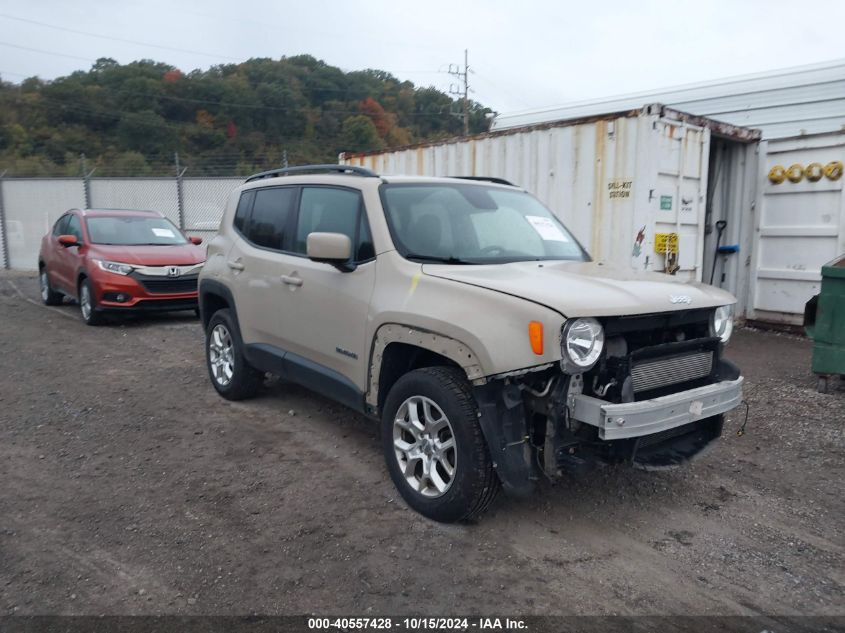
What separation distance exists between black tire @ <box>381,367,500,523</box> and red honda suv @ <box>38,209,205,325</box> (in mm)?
6659

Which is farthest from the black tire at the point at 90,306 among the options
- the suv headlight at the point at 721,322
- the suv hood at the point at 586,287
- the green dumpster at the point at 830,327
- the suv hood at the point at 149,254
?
the green dumpster at the point at 830,327

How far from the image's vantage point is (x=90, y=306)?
364 inches

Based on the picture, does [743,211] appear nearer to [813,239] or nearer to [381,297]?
[813,239]

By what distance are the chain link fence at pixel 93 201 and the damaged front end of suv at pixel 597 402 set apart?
12583mm

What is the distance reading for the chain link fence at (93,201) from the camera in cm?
1546

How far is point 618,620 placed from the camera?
2.78 m

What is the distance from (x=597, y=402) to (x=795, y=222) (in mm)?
6920

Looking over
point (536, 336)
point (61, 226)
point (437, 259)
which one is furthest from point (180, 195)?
point (536, 336)

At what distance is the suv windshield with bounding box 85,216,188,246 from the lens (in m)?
9.75

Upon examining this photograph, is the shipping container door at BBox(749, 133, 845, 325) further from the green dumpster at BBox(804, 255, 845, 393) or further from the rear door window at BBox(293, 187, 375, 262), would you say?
the rear door window at BBox(293, 187, 375, 262)

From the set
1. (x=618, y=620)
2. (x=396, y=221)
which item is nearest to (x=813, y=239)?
(x=396, y=221)

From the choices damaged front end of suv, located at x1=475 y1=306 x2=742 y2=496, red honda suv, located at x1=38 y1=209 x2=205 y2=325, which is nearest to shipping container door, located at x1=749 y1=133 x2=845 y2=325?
damaged front end of suv, located at x1=475 y1=306 x2=742 y2=496

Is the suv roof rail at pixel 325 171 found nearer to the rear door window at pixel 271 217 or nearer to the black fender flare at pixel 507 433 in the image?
the rear door window at pixel 271 217

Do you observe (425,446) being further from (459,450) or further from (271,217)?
(271,217)
